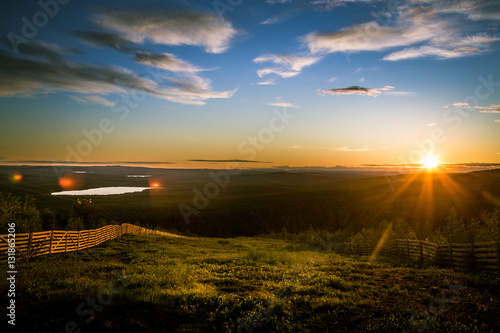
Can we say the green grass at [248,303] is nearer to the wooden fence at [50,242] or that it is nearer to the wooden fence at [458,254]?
the wooden fence at [458,254]

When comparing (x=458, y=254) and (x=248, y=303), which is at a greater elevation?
(x=248, y=303)

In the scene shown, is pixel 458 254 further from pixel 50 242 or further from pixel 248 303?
pixel 50 242

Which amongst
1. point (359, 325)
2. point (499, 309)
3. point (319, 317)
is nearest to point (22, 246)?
point (319, 317)

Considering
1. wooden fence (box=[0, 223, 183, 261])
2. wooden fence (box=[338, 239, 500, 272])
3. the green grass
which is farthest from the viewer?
wooden fence (box=[0, 223, 183, 261])

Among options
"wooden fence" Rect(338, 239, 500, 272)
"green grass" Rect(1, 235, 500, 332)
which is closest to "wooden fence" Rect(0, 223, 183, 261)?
"green grass" Rect(1, 235, 500, 332)

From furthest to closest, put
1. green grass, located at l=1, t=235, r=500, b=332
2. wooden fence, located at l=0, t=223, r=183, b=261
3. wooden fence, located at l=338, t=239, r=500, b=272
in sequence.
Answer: wooden fence, located at l=0, t=223, r=183, b=261 → wooden fence, located at l=338, t=239, r=500, b=272 → green grass, located at l=1, t=235, r=500, b=332

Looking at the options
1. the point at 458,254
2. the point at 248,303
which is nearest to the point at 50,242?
the point at 248,303

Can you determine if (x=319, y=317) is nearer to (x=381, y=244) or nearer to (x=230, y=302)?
(x=230, y=302)

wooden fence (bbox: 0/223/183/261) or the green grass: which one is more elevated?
the green grass

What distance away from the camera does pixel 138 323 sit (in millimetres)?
7578

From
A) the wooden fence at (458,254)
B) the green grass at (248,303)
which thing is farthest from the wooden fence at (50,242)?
the wooden fence at (458,254)

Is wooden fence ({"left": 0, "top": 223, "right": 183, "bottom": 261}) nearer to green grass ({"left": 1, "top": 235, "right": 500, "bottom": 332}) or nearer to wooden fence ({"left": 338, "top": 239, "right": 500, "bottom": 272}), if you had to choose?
green grass ({"left": 1, "top": 235, "right": 500, "bottom": 332})

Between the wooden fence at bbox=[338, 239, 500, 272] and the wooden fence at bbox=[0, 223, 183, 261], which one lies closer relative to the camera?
the wooden fence at bbox=[338, 239, 500, 272]

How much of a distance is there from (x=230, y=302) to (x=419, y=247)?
2031 cm
